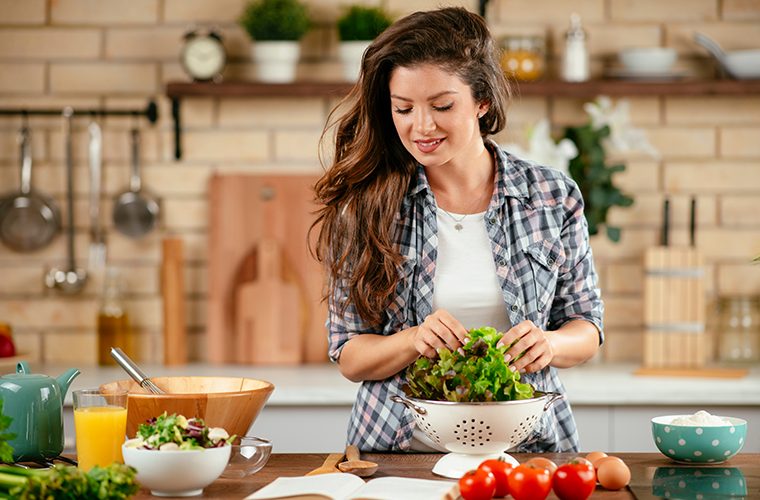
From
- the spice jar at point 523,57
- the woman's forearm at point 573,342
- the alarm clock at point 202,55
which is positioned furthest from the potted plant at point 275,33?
the woman's forearm at point 573,342

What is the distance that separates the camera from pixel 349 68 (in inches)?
136

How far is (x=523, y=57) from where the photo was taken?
346 centimetres

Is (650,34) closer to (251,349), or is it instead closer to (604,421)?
(604,421)

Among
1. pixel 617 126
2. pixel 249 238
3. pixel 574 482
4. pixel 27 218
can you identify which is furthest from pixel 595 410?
pixel 27 218

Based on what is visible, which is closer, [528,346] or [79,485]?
[79,485]

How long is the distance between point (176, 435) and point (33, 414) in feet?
1.04

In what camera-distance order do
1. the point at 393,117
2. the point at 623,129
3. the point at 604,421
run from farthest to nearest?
the point at 623,129 → the point at 604,421 → the point at 393,117

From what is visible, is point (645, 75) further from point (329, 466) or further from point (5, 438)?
point (5, 438)

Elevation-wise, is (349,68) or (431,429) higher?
(349,68)

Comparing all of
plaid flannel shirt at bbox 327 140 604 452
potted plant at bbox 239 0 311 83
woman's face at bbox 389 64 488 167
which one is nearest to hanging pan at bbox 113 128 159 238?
potted plant at bbox 239 0 311 83

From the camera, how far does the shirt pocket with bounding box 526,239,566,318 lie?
85.8 inches

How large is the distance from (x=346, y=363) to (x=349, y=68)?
154cm

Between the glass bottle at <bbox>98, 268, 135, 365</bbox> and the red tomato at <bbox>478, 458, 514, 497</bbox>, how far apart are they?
2.16 metres

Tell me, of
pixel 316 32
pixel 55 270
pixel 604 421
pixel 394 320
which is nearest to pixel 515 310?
pixel 394 320
